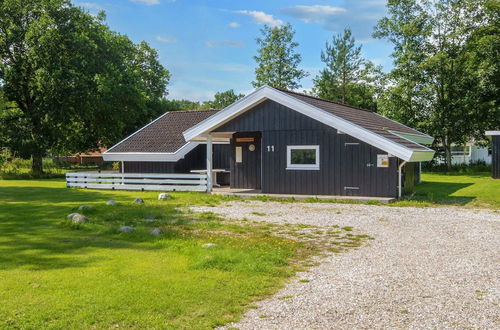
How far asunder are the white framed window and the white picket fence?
164 inches

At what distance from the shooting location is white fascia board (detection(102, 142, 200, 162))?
2209 centimetres

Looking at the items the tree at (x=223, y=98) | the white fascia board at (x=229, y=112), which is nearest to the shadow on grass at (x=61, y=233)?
the white fascia board at (x=229, y=112)

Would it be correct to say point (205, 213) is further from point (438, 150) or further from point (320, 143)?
point (438, 150)

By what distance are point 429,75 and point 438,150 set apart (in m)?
6.54

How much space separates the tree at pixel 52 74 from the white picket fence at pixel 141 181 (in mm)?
9797

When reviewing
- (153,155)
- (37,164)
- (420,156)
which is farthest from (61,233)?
(37,164)

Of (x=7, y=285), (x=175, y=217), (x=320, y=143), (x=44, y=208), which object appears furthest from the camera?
(x=320, y=143)

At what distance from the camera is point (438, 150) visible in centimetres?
3972

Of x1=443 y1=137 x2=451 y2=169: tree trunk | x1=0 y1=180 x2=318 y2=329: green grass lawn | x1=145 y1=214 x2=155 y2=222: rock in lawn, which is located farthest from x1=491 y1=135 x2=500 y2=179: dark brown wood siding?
x1=145 y1=214 x2=155 y2=222: rock in lawn

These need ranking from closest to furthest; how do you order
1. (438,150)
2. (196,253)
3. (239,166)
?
(196,253) < (239,166) < (438,150)

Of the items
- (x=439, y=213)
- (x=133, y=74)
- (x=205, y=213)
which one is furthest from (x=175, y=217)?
(x=133, y=74)

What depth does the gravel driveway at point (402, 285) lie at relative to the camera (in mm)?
4848

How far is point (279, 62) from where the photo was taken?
53.3m

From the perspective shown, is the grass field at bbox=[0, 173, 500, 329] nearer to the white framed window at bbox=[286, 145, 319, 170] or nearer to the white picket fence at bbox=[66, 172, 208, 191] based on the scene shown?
the white framed window at bbox=[286, 145, 319, 170]
